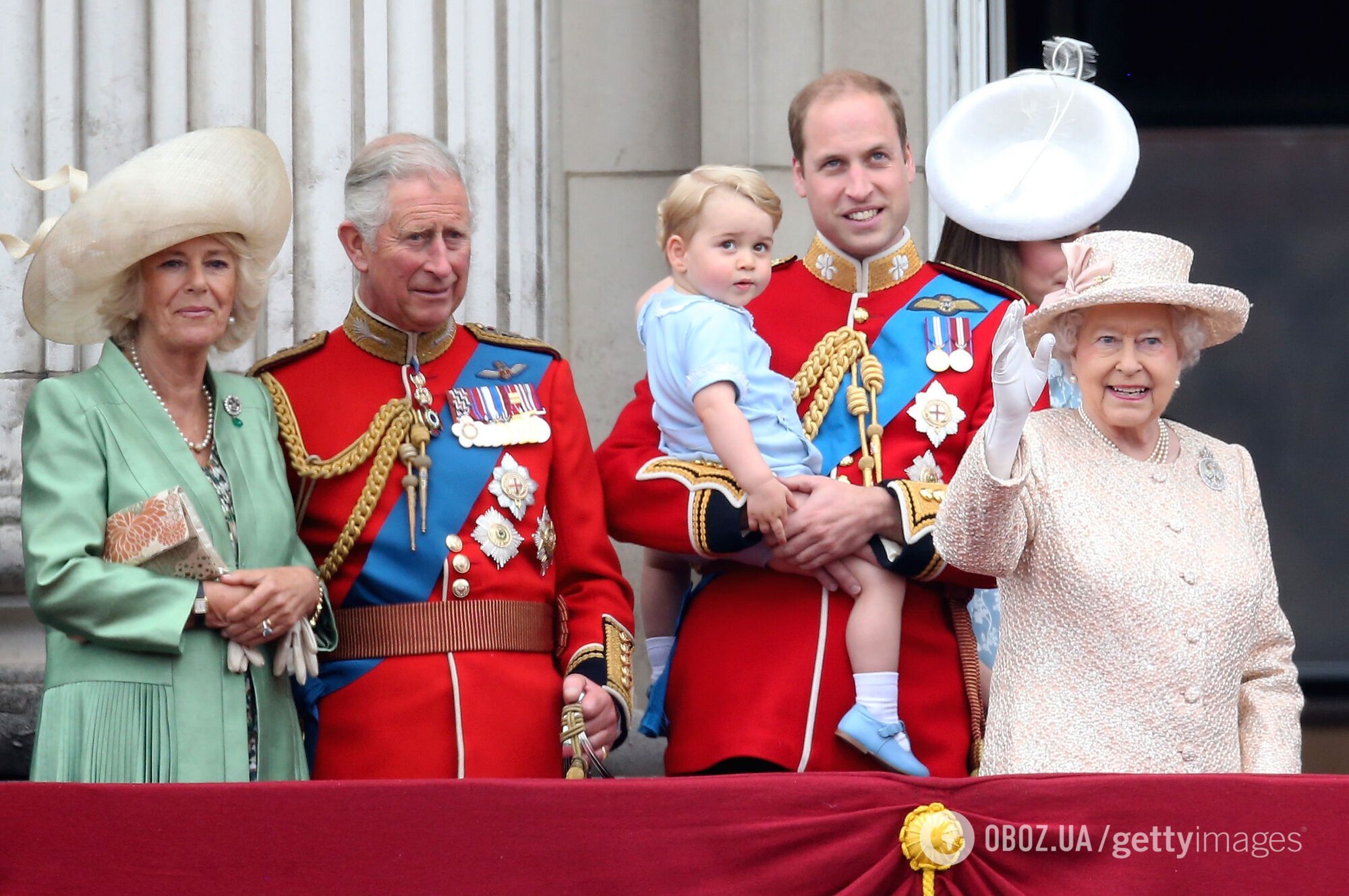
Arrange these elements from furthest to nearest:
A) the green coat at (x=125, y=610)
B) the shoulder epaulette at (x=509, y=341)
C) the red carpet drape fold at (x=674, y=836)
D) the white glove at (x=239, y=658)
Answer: the shoulder epaulette at (x=509, y=341)
the white glove at (x=239, y=658)
the green coat at (x=125, y=610)
the red carpet drape fold at (x=674, y=836)

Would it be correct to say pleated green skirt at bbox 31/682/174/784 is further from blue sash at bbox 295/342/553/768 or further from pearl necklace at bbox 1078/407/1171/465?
pearl necklace at bbox 1078/407/1171/465

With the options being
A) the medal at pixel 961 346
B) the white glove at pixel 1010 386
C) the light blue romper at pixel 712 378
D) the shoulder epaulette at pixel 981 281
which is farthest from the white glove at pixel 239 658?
the shoulder epaulette at pixel 981 281

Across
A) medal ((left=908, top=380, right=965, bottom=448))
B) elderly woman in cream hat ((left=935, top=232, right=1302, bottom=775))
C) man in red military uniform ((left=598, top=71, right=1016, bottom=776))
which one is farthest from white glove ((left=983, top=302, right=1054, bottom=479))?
medal ((left=908, top=380, right=965, bottom=448))

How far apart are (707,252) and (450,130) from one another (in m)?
1.38

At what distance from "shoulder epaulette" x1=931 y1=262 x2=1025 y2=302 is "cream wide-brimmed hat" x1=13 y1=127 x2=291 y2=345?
1148mm

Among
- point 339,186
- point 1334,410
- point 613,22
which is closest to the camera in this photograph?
point 339,186

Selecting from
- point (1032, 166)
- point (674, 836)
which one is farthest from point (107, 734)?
point (1032, 166)

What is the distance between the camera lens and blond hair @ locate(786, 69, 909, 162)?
11.6ft

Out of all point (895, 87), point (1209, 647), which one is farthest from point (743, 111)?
point (1209, 647)

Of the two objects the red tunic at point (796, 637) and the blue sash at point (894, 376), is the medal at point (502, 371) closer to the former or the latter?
the red tunic at point (796, 637)

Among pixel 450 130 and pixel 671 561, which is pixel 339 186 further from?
pixel 671 561

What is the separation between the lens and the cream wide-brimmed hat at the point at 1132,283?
3.04 metres

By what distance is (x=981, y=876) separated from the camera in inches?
105

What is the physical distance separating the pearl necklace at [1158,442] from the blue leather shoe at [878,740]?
55 centimetres
